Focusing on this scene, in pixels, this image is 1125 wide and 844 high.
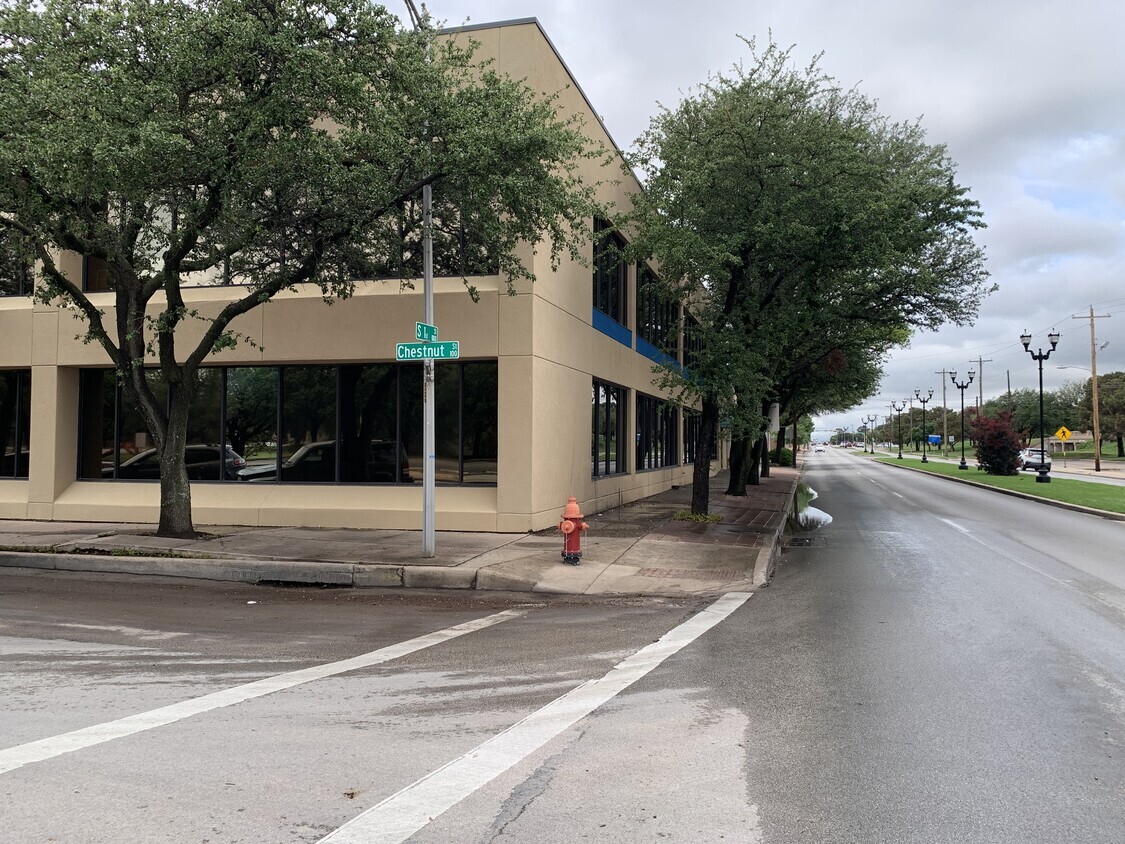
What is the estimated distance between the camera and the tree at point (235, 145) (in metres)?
9.59

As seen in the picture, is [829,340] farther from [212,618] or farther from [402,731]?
[402,731]

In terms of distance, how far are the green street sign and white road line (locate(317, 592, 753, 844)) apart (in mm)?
5393

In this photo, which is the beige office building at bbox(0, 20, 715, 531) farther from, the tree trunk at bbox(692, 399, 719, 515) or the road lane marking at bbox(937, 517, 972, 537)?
the road lane marking at bbox(937, 517, 972, 537)

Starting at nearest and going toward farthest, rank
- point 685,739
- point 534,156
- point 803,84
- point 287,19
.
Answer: point 685,739 < point 287,19 < point 534,156 < point 803,84

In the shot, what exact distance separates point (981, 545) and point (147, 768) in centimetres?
1396

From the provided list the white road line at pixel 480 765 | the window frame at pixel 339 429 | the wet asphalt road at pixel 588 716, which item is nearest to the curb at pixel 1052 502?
the wet asphalt road at pixel 588 716

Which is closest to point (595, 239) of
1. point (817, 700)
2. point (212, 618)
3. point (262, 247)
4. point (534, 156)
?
point (534, 156)

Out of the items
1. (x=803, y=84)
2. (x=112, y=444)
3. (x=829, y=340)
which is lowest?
(x=112, y=444)

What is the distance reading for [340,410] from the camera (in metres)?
15.2

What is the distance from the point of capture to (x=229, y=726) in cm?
488

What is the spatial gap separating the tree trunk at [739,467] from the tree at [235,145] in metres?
14.5

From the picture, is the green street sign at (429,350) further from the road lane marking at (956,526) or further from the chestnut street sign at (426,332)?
the road lane marking at (956,526)

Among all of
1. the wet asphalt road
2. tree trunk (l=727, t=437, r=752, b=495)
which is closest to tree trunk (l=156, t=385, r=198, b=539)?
the wet asphalt road

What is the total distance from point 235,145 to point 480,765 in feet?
29.3
